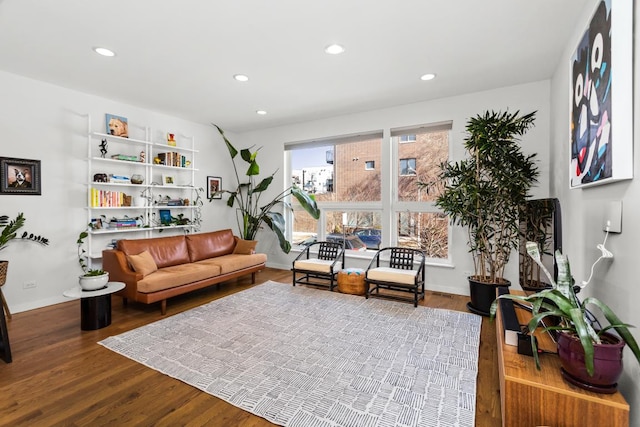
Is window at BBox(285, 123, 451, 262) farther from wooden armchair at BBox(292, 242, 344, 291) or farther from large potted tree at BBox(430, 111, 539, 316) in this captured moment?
large potted tree at BBox(430, 111, 539, 316)

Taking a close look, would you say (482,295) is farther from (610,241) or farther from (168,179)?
(168,179)

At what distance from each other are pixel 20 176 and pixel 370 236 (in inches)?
188

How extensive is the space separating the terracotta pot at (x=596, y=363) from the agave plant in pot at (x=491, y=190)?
7.06ft

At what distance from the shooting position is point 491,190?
3.34m

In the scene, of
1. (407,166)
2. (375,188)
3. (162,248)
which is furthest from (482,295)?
(162,248)

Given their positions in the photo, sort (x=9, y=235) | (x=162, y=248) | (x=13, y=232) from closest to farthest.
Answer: (x=9, y=235) < (x=13, y=232) < (x=162, y=248)

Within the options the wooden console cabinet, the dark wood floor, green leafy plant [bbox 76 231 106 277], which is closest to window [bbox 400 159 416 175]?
the dark wood floor

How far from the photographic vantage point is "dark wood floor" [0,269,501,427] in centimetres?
179

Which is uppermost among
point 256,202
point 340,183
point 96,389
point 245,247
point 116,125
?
point 116,125

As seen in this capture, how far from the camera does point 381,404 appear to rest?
1.91 meters

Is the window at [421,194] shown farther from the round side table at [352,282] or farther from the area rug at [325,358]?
the area rug at [325,358]

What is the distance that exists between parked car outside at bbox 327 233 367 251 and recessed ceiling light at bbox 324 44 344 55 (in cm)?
309

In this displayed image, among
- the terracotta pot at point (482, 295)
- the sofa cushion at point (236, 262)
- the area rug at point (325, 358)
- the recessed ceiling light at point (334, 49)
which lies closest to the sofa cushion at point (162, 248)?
the sofa cushion at point (236, 262)

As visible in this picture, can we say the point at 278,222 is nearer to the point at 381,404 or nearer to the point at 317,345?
the point at 317,345
